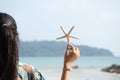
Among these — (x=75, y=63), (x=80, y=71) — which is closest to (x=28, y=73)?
(x=80, y=71)

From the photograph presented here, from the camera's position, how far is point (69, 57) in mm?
2205

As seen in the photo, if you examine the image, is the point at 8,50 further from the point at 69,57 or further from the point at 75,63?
the point at 75,63

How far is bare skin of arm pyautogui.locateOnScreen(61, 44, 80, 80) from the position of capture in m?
2.18

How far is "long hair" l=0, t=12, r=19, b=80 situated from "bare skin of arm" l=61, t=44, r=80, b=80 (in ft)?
0.84

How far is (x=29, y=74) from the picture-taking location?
2234mm

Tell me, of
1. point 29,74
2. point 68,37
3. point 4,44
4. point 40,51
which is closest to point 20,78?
point 29,74

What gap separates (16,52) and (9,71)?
0.09 meters

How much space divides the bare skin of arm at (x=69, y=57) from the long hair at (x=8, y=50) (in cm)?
25

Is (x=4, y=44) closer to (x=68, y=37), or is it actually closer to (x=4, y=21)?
(x=4, y=21)

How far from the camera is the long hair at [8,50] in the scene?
2041mm

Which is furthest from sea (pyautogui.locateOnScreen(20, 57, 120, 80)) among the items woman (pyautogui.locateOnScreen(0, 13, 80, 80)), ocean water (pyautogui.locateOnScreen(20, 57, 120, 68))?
woman (pyautogui.locateOnScreen(0, 13, 80, 80))

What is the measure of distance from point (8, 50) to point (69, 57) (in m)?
0.32

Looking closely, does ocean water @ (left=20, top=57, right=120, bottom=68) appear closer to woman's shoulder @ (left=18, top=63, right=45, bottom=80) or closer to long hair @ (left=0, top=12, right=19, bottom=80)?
woman's shoulder @ (left=18, top=63, right=45, bottom=80)

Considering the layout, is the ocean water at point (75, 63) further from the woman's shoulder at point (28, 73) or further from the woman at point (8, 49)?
the woman at point (8, 49)
